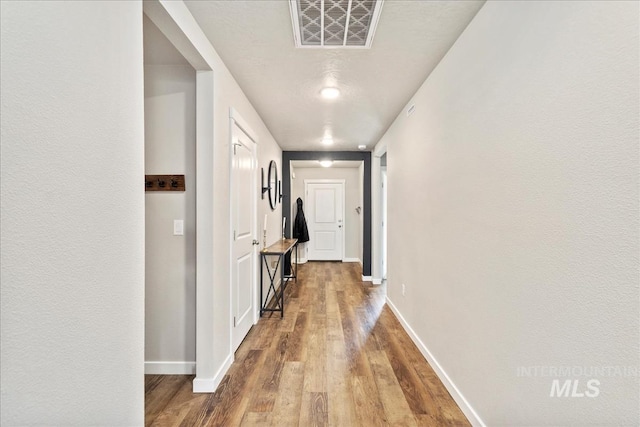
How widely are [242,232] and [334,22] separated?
1886mm

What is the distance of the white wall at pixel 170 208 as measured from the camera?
229cm

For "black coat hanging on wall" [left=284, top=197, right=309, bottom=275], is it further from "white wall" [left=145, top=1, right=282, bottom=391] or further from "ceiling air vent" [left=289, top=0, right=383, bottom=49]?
"ceiling air vent" [left=289, top=0, right=383, bottom=49]

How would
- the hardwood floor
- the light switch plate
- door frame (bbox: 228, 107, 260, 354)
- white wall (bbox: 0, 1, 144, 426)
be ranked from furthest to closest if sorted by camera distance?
door frame (bbox: 228, 107, 260, 354) < the light switch plate < the hardwood floor < white wall (bbox: 0, 1, 144, 426)

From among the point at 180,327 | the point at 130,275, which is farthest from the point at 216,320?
the point at 130,275

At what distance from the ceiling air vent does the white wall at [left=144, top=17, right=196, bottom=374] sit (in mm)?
959

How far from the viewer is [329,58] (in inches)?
87.0

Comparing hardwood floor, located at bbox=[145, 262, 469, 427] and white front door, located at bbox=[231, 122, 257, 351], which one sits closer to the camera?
hardwood floor, located at bbox=[145, 262, 469, 427]

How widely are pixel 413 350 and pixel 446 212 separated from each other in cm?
132

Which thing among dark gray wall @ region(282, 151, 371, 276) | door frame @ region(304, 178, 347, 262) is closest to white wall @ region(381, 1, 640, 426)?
dark gray wall @ region(282, 151, 371, 276)

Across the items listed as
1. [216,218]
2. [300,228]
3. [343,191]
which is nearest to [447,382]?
[216,218]

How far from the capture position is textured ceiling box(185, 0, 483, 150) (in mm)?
1698

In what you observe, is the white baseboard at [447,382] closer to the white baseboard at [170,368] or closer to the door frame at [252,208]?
the door frame at [252,208]

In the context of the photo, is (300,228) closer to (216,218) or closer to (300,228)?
(300,228)

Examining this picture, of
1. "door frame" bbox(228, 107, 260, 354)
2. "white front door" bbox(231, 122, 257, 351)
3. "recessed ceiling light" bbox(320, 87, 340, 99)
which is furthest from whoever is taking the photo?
"recessed ceiling light" bbox(320, 87, 340, 99)
